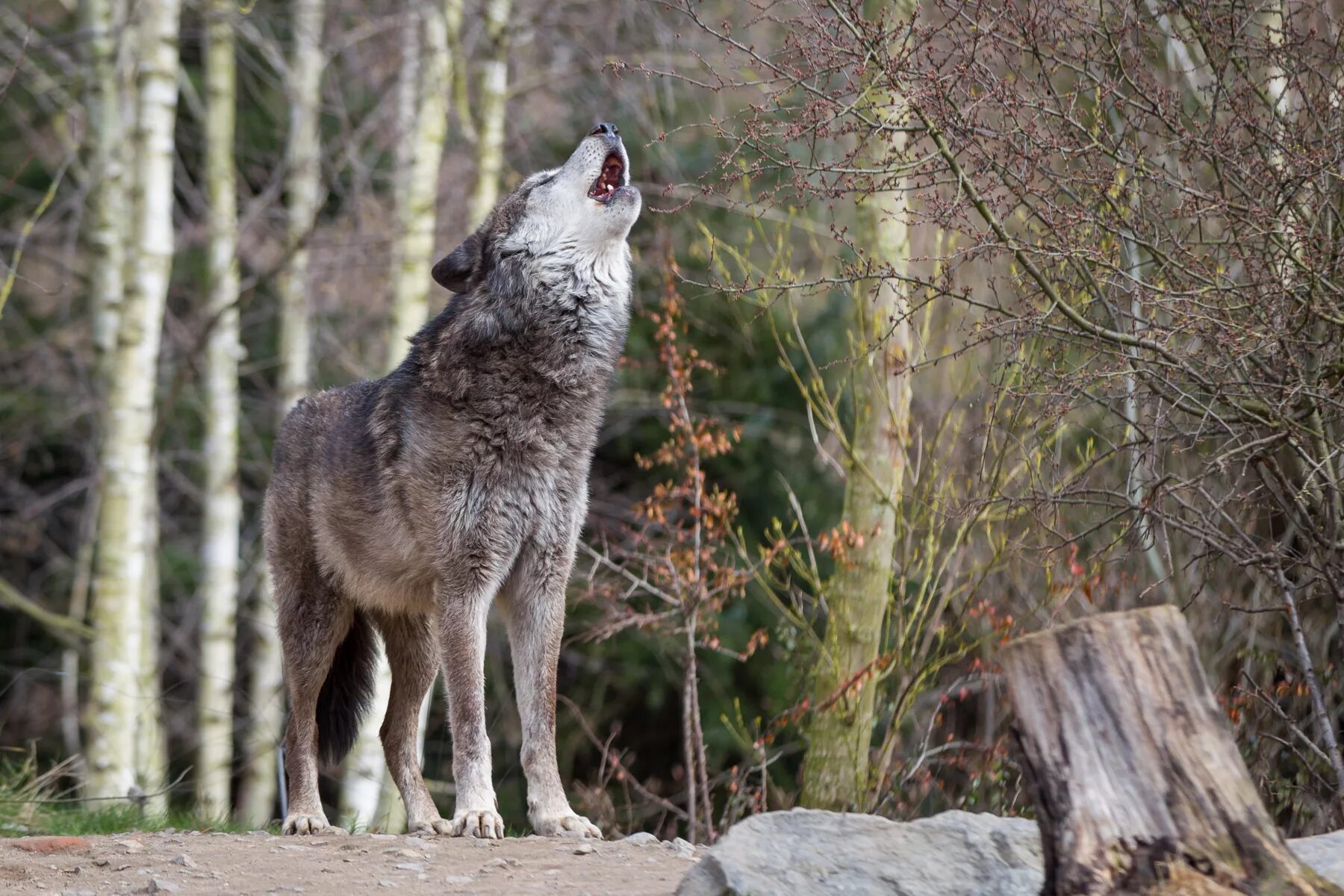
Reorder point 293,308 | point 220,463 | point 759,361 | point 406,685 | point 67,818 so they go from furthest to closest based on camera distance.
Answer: point 759,361, point 293,308, point 220,463, point 67,818, point 406,685

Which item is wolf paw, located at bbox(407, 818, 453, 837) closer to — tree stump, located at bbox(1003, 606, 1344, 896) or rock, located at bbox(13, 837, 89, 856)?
rock, located at bbox(13, 837, 89, 856)

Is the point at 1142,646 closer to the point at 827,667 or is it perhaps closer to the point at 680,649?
the point at 827,667

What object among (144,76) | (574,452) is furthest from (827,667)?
(144,76)

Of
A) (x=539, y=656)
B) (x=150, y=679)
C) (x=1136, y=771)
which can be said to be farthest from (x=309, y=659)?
(x=150, y=679)

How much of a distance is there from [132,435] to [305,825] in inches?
199

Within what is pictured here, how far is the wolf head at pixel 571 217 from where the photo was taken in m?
5.73

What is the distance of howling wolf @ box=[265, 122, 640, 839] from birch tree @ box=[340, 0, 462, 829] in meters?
4.12

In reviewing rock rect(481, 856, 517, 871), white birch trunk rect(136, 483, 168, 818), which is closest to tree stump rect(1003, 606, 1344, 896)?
rock rect(481, 856, 517, 871)

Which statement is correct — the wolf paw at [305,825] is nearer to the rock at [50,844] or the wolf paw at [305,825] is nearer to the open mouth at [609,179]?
the rock at [50,844]

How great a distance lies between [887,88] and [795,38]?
42 centimetres

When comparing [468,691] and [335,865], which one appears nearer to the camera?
[335,865]

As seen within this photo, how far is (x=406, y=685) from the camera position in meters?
6.25

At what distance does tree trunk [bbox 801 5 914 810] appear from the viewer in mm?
6918

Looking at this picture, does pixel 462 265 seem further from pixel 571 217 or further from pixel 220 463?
pixel 220 463
